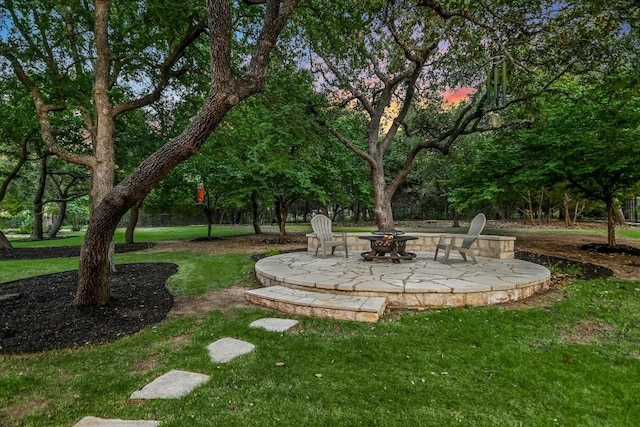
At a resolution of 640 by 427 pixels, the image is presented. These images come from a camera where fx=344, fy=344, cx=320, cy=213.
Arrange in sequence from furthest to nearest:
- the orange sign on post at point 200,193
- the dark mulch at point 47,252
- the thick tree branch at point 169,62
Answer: the orange sign on post at point 200,193
the dark mulch at point 47,252
the thick tree branch at point 169,62

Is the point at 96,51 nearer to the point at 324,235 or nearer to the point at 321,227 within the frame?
the point at 321,227

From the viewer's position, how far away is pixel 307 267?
18.9 ft

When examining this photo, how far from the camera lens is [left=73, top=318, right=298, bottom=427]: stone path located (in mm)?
1918

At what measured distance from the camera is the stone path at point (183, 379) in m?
1.92

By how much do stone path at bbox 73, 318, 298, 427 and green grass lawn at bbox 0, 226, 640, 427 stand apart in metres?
0.07

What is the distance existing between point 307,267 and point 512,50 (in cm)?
553

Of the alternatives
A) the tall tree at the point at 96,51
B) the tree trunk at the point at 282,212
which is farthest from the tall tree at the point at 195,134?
the tree trunk at the point at 282,212

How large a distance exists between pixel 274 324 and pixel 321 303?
576 millimetres

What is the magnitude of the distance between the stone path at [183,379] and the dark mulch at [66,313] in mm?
1141

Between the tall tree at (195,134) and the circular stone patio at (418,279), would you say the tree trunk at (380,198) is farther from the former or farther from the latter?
the tall tree at (195,134)

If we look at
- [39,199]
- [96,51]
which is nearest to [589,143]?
[96,51]

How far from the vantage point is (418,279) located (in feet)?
15.0

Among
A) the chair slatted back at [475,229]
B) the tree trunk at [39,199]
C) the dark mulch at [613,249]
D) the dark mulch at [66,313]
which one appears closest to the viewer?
the dark mulch at [66,313]

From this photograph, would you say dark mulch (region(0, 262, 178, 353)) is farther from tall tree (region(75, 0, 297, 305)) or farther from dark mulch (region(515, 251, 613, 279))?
dark mulch (region(515, 251, 613, 279))
